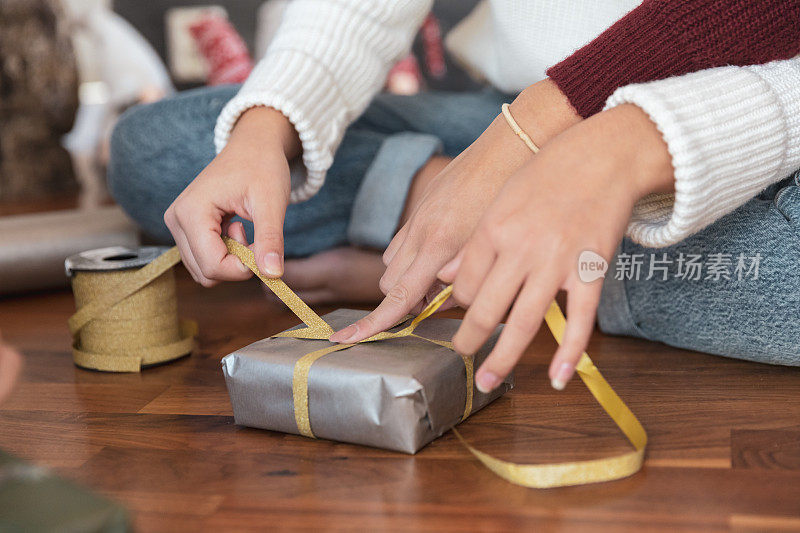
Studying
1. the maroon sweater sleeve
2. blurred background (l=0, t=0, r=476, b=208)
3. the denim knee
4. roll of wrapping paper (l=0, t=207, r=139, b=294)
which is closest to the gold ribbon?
the maroon sweater sleeve

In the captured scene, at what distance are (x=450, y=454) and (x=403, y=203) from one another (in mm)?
474

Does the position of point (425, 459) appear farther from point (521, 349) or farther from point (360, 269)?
point (360, 269)

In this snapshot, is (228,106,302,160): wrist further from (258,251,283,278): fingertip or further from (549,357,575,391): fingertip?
(549,357,575,391): fingertip

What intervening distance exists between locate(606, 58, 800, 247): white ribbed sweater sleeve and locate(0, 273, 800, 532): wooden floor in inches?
6.9

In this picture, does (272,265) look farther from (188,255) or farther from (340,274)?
(340,274)

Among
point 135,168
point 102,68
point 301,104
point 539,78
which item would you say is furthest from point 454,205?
point 102,68

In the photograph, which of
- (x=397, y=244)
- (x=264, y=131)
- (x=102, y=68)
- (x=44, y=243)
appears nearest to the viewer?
(x=397, y=244)

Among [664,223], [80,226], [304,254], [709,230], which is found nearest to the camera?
[664,223]

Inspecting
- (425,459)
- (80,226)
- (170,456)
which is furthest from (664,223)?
(80,226)

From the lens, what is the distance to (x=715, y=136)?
0.57 m

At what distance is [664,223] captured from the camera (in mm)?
624

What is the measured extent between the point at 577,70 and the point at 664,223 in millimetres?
157

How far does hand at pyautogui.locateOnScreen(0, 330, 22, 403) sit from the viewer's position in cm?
46

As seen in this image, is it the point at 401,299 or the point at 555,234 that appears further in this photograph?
the point at 401,299
